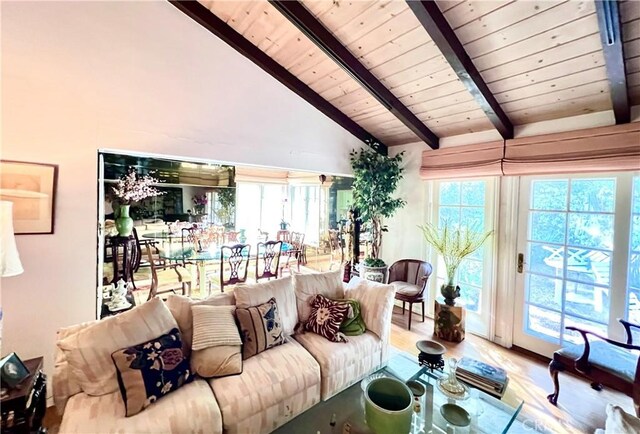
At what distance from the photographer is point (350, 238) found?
4.88m

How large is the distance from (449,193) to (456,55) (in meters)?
1.93

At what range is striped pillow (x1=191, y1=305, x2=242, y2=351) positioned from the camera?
1.84m

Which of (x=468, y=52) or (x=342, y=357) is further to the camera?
(x=468, y=52)

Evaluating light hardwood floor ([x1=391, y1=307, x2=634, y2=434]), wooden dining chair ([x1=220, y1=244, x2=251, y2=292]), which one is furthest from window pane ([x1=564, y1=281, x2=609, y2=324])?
wooden dining chair ([x1=220, y1=244, x2=251, y2=292])

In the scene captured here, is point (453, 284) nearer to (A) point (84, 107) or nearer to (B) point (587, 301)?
(B) point (587, 301)

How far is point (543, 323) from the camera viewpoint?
2945 mm

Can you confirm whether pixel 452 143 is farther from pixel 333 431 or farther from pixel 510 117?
pixel 333 431

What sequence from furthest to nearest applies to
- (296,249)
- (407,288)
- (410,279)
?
1. (296,249)
2. (410,279)
3. (407,288)

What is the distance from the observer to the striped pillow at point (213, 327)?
72.5 inches

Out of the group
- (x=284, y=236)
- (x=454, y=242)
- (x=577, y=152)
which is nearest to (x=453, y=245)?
(x=454, y=242)

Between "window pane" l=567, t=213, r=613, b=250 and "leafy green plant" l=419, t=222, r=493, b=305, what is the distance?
0.71 metres

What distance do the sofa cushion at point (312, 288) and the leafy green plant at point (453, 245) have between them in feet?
4.57

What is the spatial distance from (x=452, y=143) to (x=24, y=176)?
4165 mm

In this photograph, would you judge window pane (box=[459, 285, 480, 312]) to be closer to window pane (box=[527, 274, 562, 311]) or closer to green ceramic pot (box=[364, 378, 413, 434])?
window pane (box=[527, 274, 562, 311])
